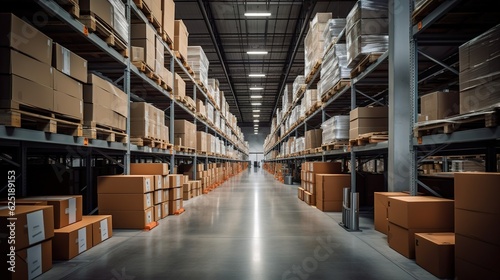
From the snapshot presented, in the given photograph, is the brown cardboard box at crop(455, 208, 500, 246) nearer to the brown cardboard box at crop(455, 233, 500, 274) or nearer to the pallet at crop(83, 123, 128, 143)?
the brown cardboard box at crop(455, 233, 500, 274)

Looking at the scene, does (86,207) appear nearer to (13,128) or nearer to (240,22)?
(13,128)

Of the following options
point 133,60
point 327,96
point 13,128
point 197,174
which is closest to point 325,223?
point 327,96

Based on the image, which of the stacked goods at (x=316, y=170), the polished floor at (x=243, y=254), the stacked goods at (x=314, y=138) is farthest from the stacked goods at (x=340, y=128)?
the stacked goods at (x=314, y=138)

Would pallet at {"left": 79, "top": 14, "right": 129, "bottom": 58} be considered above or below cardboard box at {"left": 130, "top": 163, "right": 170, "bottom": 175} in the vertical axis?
above

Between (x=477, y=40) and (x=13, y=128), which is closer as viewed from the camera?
(x=13, y=128)

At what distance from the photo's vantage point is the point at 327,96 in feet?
25.1

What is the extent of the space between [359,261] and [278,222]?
93.9 inches

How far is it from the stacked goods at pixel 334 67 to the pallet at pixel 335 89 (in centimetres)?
8

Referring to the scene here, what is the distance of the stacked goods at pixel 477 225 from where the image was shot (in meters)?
2.52

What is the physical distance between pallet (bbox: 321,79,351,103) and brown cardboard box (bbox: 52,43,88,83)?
15.5 feet

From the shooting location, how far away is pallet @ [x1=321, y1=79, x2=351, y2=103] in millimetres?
6613

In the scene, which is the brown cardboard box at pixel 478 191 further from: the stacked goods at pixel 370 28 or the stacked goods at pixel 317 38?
the stacked goods at pixel 317 38

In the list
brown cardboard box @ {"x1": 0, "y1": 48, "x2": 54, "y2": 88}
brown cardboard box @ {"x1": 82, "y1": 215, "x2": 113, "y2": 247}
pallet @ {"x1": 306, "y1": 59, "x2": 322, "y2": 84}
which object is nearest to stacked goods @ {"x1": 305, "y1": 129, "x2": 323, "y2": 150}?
pallet @ {"x1": 306, "y1": 59, "x2": 322, "y2": 84}

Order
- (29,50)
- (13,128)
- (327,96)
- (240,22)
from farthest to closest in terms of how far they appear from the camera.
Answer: (240,22)
(327,96)
(29,50)
(13,128)
